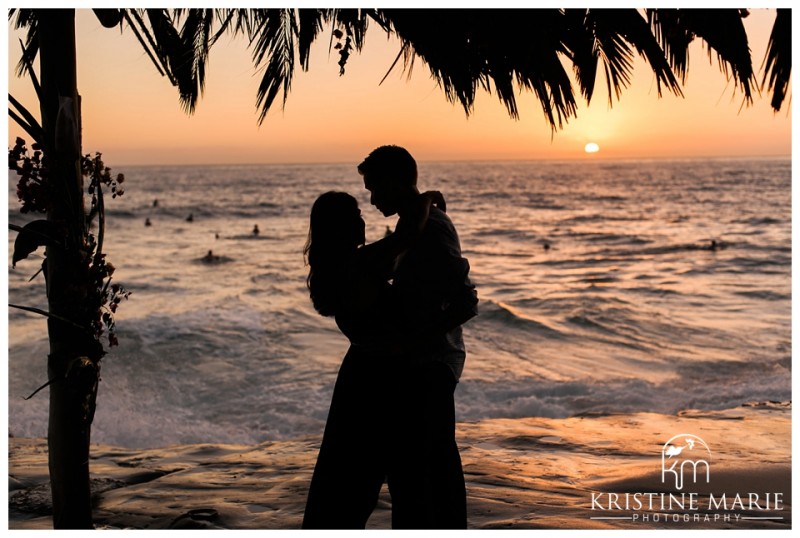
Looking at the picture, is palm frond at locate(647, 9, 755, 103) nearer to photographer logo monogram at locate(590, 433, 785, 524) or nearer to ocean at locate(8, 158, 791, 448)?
photographer logo monogram at locate(590, 433, 785, 524)

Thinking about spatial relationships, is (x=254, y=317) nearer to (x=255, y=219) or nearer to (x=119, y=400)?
(x=119, y=400)

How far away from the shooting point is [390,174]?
3230mm

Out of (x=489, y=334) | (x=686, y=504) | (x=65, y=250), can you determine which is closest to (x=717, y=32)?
(x=686, y=504)

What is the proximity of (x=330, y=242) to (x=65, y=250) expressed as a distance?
4.19ft

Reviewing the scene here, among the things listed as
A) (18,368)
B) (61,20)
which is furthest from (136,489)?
(18,368)

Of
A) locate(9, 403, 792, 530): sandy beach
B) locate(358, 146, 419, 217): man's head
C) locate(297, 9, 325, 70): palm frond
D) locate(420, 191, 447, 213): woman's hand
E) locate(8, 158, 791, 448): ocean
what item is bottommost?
locate(8, 158, 791, 448): ocean

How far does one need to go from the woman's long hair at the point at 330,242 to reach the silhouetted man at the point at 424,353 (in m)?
0.14

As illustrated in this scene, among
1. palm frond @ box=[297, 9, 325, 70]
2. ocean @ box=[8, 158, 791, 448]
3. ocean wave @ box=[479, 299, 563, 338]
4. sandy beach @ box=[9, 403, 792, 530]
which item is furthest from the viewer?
ocean wave @ box=[479, 299, 563, 338]

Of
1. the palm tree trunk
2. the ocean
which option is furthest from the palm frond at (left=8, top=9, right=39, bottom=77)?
the ocean

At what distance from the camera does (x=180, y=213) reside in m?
49.5

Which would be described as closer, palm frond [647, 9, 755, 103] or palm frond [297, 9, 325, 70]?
palm frond [647, 9, 755, 103]

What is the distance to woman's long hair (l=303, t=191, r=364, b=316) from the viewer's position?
325cm

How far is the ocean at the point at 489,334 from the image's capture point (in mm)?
10344

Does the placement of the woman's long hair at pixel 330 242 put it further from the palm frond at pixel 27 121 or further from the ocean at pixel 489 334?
the ocean at pixel 489 334
